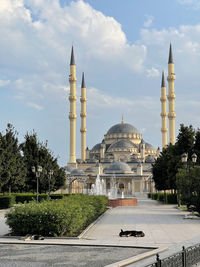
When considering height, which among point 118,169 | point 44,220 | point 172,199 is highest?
point 118,169

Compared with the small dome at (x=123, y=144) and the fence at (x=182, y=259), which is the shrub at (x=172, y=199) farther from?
the small dome at (x=123, y=144)

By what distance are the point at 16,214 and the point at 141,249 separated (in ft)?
14.2

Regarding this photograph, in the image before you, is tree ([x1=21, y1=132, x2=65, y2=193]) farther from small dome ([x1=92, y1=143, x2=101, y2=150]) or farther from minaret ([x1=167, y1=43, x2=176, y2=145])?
small dome ([x1=92, y1=143, x2=101, y2=150])

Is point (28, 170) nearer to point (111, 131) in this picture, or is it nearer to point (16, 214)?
point (16, 214)

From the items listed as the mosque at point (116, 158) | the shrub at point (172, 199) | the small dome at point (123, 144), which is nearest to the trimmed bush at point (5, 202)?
the shrub at point (172, 199)

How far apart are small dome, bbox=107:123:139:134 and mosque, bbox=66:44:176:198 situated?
273 mm

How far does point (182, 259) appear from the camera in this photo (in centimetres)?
630

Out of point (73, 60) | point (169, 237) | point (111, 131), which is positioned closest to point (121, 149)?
point (111, 131)

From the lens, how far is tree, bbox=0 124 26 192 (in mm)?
28305

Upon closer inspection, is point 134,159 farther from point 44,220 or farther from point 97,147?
point 44,220

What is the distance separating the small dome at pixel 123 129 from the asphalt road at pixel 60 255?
3326 inches

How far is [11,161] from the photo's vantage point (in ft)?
96.6

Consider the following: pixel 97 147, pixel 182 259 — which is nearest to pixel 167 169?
pixel 182 259

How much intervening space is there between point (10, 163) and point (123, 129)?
65976 millimetres
